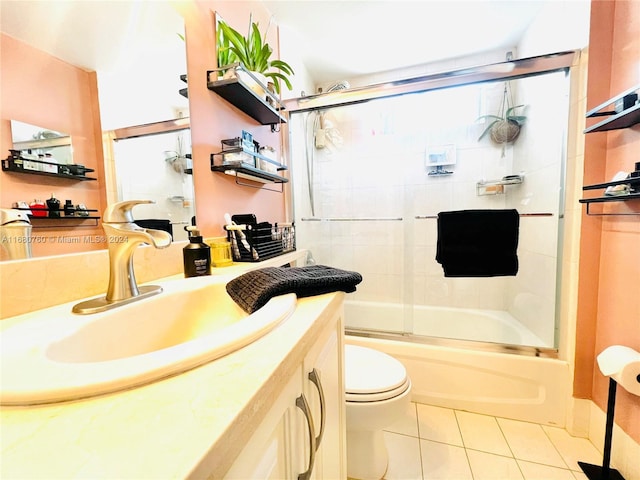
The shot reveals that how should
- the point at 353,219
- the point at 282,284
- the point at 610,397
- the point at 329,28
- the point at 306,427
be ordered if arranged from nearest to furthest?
the point at 306,427 → the point at 282,284 → the point at 610,397 → the point at 329,28 → the point at 353,219

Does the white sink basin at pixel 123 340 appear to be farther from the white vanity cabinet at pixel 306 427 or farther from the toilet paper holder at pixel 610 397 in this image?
the toilet paper holder at pixel 610 397

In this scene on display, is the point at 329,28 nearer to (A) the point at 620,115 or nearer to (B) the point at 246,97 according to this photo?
(B) the point at 246,97

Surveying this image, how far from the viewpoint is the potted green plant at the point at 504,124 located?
1916 mm

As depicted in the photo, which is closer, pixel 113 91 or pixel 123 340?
pixel 123 340

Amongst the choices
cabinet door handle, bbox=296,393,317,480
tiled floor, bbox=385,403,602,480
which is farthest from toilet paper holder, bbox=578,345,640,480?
cabinet door handle, bbox=296,393,317,480

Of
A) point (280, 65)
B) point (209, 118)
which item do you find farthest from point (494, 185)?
point (209, 118)

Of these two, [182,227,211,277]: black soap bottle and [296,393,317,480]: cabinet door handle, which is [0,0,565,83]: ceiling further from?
[296,393,317,480]: cabinet door handle

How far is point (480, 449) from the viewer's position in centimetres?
119

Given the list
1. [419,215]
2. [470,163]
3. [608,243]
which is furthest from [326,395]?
[470,163]

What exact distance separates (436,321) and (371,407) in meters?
1.24

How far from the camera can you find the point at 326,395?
0.65 meters

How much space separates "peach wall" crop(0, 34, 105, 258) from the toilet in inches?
37.9

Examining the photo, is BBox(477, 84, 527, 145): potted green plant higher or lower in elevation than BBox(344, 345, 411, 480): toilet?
higher

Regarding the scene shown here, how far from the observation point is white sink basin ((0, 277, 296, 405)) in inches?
11.7
